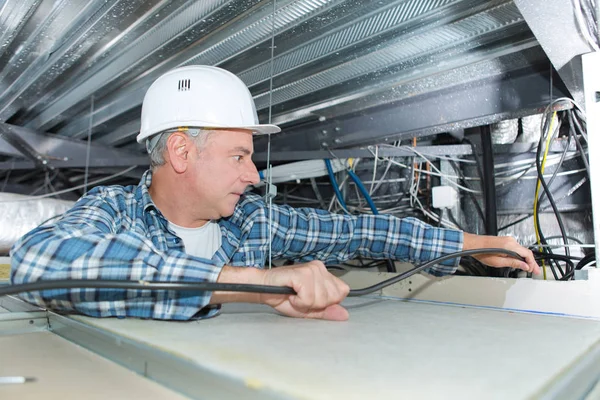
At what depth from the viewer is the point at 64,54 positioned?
128cm

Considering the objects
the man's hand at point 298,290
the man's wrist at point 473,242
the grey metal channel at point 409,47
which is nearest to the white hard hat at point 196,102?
the grey metal channel at point 409,47

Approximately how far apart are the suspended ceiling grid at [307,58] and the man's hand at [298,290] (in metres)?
0.65

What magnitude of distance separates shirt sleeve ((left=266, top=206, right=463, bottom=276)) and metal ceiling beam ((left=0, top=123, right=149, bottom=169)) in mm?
1069

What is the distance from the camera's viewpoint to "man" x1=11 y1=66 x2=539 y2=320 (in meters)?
0.65

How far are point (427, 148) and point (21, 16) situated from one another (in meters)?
1.35

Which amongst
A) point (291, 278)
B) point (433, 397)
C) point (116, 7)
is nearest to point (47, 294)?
point (291, 278)

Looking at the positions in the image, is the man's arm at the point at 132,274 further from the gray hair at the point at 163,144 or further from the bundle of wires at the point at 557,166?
the bundle of wires at the point at 557,166

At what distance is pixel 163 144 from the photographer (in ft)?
3.62

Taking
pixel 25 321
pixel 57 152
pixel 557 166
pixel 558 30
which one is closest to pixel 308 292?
pixel 25 321

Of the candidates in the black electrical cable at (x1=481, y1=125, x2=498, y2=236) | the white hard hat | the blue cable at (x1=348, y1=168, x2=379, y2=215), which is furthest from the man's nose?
the black electrical cable at (x1=481, y1=125, x2=498, y2=236)

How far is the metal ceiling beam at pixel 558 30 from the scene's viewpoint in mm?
794

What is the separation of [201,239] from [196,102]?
0.39 meters

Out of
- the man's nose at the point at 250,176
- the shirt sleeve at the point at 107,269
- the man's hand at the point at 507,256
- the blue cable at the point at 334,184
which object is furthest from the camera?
the blue cable at the point at 334,184

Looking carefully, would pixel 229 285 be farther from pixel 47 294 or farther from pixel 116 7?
pixel 116 7
